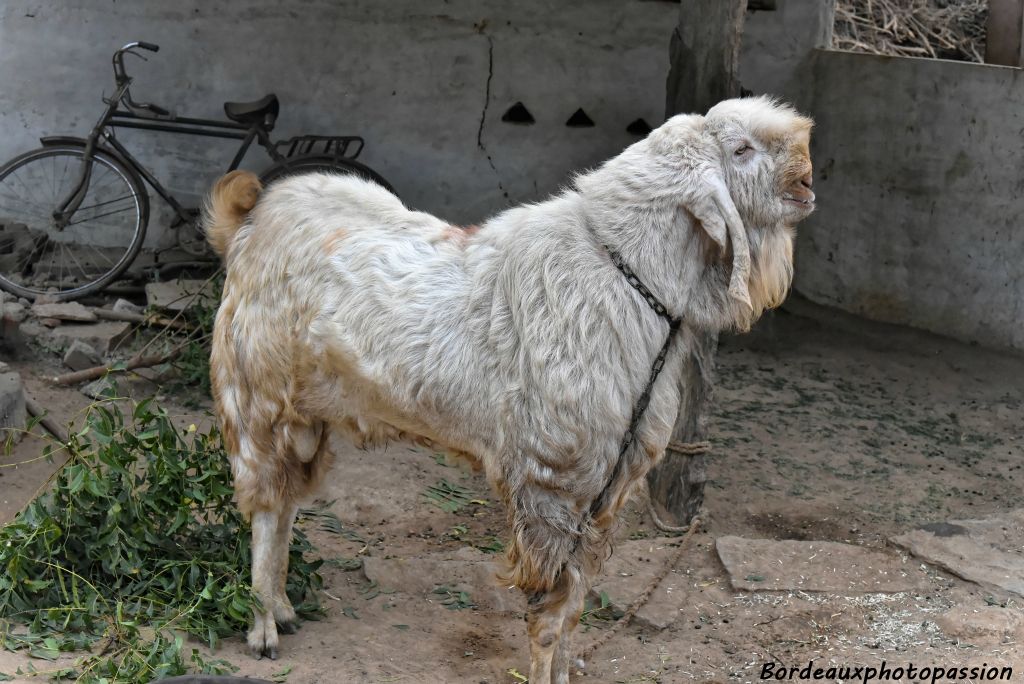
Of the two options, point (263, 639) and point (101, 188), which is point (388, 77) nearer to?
point (101, 188)

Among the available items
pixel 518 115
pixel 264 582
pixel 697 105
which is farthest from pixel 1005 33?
→ pixel 264 582

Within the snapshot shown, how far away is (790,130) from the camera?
129 inches

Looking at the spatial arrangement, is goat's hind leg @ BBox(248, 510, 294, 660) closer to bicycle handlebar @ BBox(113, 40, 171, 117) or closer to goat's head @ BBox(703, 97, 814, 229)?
goat's head @ BBox(703, 97, 814, 229)

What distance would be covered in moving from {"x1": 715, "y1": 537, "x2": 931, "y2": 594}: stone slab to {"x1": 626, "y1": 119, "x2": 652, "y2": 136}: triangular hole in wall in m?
4.45

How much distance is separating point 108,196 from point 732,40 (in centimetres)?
491

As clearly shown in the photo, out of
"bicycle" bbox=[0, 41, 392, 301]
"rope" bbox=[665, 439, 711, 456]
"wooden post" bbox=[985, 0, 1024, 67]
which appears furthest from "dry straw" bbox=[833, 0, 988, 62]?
"rope" bbox=[665, 439, 711, 456]

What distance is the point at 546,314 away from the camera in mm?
3381

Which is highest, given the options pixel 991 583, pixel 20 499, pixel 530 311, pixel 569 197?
pixel 569 197

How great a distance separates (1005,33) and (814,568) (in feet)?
15.1

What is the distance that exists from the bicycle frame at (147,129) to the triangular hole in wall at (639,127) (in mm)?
2727

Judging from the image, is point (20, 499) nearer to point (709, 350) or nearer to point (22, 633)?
point (22, 633)

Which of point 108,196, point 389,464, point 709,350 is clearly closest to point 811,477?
point 709,350

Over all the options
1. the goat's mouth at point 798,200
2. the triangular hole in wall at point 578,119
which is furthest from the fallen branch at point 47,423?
the triangular hole in wall at point 578,119

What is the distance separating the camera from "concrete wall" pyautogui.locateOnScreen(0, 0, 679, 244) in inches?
319
